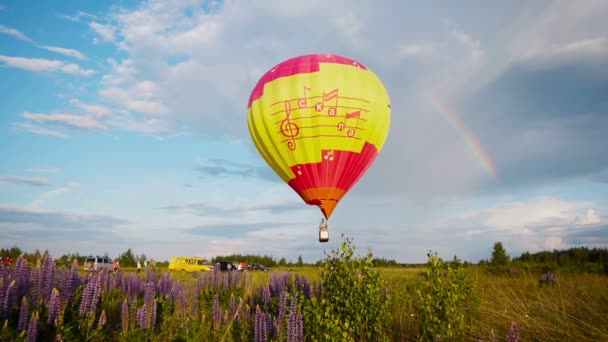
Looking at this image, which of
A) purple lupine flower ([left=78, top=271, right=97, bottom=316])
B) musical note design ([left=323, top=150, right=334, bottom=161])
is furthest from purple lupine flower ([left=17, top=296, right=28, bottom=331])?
musical note design ([left=323, top=150, right=334, bottom=161])

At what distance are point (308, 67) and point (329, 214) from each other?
771cm

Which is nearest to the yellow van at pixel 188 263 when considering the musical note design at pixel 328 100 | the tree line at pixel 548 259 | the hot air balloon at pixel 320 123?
the tree line at pixel 548 259

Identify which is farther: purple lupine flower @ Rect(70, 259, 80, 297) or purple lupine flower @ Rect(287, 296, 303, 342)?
purple lupine flower @ Rect(70, 259, 80, 297)

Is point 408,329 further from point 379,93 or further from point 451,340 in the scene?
point 379,93

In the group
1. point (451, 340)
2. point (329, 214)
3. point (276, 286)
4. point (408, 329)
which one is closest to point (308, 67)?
point (329, 214)

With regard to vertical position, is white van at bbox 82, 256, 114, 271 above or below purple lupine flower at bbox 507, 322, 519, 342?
above

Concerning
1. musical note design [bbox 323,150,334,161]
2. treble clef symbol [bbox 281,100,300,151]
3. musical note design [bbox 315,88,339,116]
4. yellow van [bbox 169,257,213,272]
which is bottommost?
yellow van [bbox 169,257,213,272]

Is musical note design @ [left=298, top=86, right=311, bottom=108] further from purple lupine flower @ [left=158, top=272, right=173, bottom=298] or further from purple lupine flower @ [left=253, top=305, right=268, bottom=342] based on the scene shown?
purple lupine flower @ [left=253, top=305, right=268, bottom=342]

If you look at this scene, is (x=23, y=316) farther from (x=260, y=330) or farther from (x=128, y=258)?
(x=128, y=258)

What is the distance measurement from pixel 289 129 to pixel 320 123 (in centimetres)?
159

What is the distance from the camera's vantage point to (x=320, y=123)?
801 inches

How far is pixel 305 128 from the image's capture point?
67.1ft

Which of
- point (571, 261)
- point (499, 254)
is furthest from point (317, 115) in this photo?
point (499, 254)

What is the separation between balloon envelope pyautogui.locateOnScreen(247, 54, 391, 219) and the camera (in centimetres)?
2055
